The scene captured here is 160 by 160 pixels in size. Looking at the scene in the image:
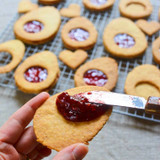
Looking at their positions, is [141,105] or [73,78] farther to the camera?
[73,78]

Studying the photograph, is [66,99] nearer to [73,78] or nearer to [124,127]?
[124,127]

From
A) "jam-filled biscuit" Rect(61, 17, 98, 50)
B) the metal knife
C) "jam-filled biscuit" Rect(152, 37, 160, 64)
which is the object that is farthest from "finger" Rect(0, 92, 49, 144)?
"jam-filled biscuit" Rect(152, 37, 160, 64)

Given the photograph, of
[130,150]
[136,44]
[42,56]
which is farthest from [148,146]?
[42,56]

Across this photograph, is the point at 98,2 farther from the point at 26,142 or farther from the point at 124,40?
the point at 26,142

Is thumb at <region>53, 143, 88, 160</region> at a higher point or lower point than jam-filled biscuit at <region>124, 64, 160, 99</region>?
higher

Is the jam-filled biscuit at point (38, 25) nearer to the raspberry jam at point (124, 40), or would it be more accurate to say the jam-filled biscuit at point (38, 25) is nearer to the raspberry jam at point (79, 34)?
the raspberry jam at point (79, 34)

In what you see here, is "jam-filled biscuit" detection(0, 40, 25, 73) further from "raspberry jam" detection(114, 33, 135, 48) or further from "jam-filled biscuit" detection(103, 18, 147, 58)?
"raspberry jam" detection(114, 33, 135, 48)

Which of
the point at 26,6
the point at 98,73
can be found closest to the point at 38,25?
the point at 26,6
